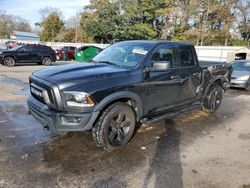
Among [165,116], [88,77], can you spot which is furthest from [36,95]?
[165,116]

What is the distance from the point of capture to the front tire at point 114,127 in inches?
147

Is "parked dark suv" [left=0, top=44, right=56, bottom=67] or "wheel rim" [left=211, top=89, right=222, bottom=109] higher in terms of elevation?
"parked dark suv" [left=0, top=44, right=56, bottom=67]

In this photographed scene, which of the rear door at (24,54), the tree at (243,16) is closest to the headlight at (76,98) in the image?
the rear door at (24,54)

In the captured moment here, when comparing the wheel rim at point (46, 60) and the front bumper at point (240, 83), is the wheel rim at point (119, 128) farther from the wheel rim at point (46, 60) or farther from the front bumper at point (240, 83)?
the wheel rim at point (46, 60)

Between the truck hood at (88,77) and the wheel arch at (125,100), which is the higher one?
the truck hood at (88,77)

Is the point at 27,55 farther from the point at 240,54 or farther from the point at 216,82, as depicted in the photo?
the point at 240,54

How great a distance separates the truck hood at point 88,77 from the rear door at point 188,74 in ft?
4.75

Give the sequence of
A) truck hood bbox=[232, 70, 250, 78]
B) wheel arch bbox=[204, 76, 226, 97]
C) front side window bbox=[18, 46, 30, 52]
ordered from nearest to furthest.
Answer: wheel arch bbox=[204, 76, 226, 97]
truck hood bbox=[232, 70, 250, 78]
front side window bbox=[18, 46, 30, 52]

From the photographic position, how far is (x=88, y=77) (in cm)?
360

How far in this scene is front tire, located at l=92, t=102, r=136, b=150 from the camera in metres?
3.74

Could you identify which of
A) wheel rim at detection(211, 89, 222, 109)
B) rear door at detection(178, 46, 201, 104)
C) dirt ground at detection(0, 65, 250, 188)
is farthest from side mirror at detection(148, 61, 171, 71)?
wheel rim at detection(211, 89, 222, 109)

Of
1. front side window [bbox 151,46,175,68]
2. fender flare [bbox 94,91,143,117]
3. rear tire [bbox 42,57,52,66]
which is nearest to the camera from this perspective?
fender flare [bbox 94,91,143,117]

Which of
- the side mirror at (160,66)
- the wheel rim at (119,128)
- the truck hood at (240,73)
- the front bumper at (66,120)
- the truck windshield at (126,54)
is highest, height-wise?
the truck windshield at (126,54)

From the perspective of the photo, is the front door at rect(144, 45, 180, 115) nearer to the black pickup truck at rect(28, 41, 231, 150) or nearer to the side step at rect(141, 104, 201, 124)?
the black pickup truck at rect(28, 41, 231, 150)
